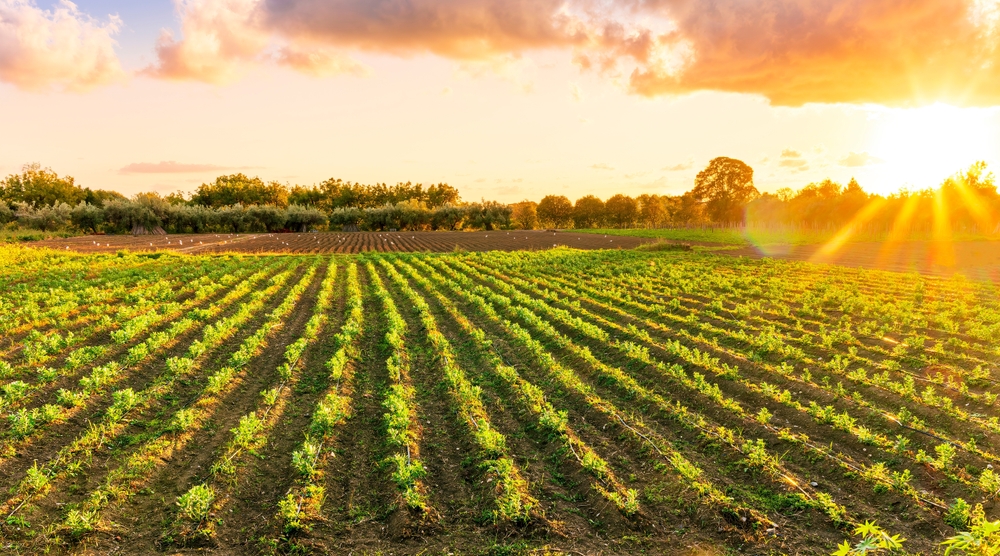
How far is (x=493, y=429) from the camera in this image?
914 cm

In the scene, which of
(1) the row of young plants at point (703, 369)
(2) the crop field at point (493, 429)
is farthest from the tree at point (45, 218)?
(1) the row of young plants at point (703, 369)

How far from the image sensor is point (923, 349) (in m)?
13.1

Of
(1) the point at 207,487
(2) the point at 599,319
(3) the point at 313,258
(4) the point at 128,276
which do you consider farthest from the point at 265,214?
(1) the point at 207,487

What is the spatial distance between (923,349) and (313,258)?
123 ft

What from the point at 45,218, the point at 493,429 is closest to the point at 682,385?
the point at 493,429

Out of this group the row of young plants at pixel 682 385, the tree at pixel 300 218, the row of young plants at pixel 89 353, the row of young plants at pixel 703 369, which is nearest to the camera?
the row of young plants at pixel 682 385

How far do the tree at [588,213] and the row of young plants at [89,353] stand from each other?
118 meters

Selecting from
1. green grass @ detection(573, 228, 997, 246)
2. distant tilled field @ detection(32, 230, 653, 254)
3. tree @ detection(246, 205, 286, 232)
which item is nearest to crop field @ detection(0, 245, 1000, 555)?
distant tilled field @ detection(32, 230, 653, 254)

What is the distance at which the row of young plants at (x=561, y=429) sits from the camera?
7.07 meters

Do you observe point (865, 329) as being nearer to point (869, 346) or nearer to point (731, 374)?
point (869, 346)

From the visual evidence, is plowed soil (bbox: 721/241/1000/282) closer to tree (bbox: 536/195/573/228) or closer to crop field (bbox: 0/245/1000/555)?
crop field (bbox: 0/245/1000/555)

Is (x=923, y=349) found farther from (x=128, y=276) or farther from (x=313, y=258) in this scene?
(x=313, y=258)

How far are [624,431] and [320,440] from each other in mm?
5404

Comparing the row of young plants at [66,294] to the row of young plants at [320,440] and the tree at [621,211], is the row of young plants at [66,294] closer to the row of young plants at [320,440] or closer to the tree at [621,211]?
the row of young plants at [320,440]
